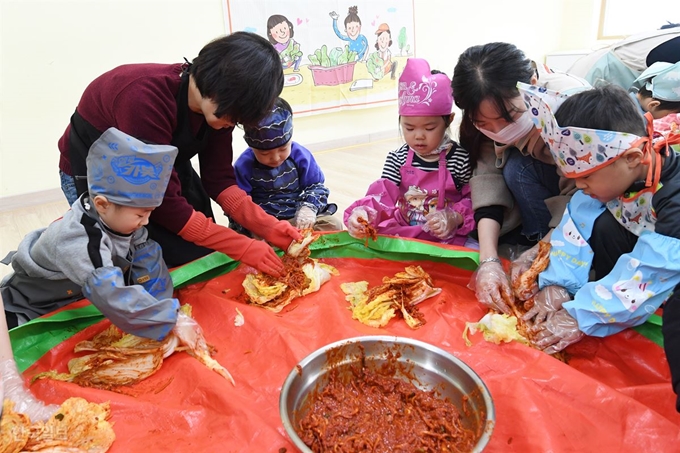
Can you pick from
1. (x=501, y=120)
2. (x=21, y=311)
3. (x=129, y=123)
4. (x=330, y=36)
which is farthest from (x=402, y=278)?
(x=330, y=36)

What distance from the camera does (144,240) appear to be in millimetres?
1499

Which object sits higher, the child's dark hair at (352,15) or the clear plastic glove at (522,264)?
the child's dark hair at (352,15)

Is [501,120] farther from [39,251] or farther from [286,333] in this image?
[39,251]

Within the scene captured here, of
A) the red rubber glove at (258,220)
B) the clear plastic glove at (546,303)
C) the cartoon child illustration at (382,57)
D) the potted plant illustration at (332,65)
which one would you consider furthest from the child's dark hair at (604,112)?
the cartoon child illustration at (382,57)

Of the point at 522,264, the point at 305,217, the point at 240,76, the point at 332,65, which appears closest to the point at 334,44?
the point at 332,65

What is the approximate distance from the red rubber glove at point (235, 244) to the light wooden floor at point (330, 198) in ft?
4.10

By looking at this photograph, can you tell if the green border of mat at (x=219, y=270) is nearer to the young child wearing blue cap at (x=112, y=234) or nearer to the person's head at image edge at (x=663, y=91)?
the young child wearing blue cap at (x=112, y=234)

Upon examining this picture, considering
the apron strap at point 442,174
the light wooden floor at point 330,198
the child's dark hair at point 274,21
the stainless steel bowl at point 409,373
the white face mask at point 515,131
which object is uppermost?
the child's dark hair at point 274,21

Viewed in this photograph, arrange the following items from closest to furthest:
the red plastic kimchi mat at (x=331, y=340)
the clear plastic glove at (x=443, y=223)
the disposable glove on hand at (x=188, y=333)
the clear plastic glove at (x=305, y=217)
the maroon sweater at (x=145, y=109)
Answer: the red plastic kimchi mat at (x=331, y=340) → the disposable glove on hand at (x=188, y=333) → the maroon sweater at (x=145, y=109) → the clear plastic glove at (x=443, y=223) → the clear plastic glove at (x=305, y=217)

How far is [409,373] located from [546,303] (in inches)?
18.5

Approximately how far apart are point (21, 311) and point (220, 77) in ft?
3.01

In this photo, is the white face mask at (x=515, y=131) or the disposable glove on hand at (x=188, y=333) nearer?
the disposable glove on hand at (x=188, y=333)

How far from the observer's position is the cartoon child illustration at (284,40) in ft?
13.1

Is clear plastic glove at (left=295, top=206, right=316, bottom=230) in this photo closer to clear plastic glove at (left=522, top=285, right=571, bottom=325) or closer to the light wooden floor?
the light wooden floor
